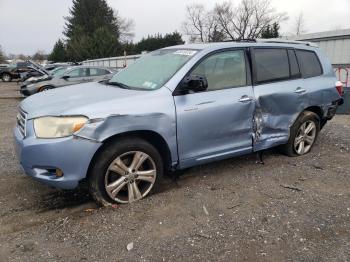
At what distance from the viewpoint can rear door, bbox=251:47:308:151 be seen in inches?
194

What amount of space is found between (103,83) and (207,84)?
1.50m

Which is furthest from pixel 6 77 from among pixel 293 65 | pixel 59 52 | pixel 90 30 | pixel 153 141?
pixel 153 141

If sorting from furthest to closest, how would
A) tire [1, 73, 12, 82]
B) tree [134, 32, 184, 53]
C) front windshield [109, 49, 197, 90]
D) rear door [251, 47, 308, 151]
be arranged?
tree [134, 32, 184, 53], tire [1, 73, 12, 82], rear door [251, 47, 308, 151], front windshield [109, 49, 197, 90]

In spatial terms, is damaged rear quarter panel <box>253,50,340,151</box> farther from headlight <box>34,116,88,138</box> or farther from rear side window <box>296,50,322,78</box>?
headlight <box>34,116,88,138</box>

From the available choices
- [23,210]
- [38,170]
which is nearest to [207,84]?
[38,170]

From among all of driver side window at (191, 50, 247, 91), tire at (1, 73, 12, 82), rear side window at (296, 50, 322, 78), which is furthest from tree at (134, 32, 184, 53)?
driver side window at (191, 50, 247, 91)

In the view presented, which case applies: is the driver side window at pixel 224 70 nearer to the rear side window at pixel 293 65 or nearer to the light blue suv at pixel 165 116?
the light blue suv at pixel 165 116

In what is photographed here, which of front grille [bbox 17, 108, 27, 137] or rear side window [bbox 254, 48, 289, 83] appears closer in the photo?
front grille [bbox 17, 108, 27, 137]

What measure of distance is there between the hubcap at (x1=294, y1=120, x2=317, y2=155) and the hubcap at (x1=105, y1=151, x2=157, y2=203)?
2.68m

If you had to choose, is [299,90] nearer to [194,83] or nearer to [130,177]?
[194,83]

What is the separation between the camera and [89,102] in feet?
12.6

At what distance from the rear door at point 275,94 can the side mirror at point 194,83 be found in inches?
36.9

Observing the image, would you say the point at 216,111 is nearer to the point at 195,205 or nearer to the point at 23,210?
the point at 195,205

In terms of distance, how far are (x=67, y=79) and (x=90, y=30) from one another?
4669 centimetres
